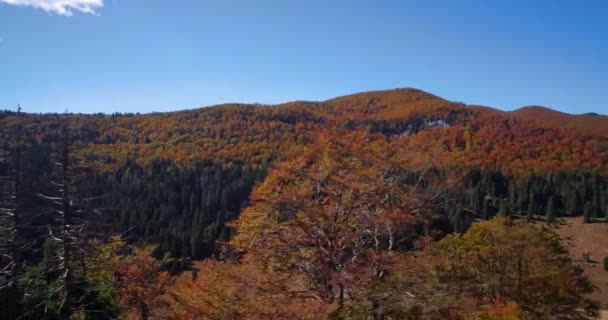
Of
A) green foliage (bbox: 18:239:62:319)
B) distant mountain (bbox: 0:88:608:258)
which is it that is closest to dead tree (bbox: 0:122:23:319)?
green foliage (bbox: 18:239:62:319)

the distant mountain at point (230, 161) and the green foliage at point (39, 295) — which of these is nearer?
the green foliage at point (39, 295)

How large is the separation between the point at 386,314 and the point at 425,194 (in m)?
5.31

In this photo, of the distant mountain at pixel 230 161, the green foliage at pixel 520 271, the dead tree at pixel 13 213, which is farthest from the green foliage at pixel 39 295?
the distant mountain at pixel 230 161

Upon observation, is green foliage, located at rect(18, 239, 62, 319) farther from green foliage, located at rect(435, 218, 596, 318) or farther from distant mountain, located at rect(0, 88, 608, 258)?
distant mountain, located at rect(0, 88, 608, 258)

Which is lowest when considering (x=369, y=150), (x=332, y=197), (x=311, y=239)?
(x=311, y=239)

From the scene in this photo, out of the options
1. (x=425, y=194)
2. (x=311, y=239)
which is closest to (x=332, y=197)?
(x=311, y=239)

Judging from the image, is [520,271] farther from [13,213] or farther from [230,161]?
[230,161]

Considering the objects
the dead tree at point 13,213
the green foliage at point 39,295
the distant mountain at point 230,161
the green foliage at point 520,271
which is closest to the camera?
the dead tree at point 13,213

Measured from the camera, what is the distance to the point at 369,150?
15.6 meters

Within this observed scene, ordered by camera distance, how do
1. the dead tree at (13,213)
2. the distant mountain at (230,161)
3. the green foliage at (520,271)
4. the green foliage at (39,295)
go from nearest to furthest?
the dead tree at (13,213) < the green foliage at (39,295) < the green foliage at (520,271) < the distant mountain at (230,161)

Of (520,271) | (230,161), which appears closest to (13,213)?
(520,271)

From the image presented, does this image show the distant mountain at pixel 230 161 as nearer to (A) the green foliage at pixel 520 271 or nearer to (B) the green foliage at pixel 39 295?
(A) the green foliage at pixel 520 271

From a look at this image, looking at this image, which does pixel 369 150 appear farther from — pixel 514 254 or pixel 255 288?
pixel 514 254

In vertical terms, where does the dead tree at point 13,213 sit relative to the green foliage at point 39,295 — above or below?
above
